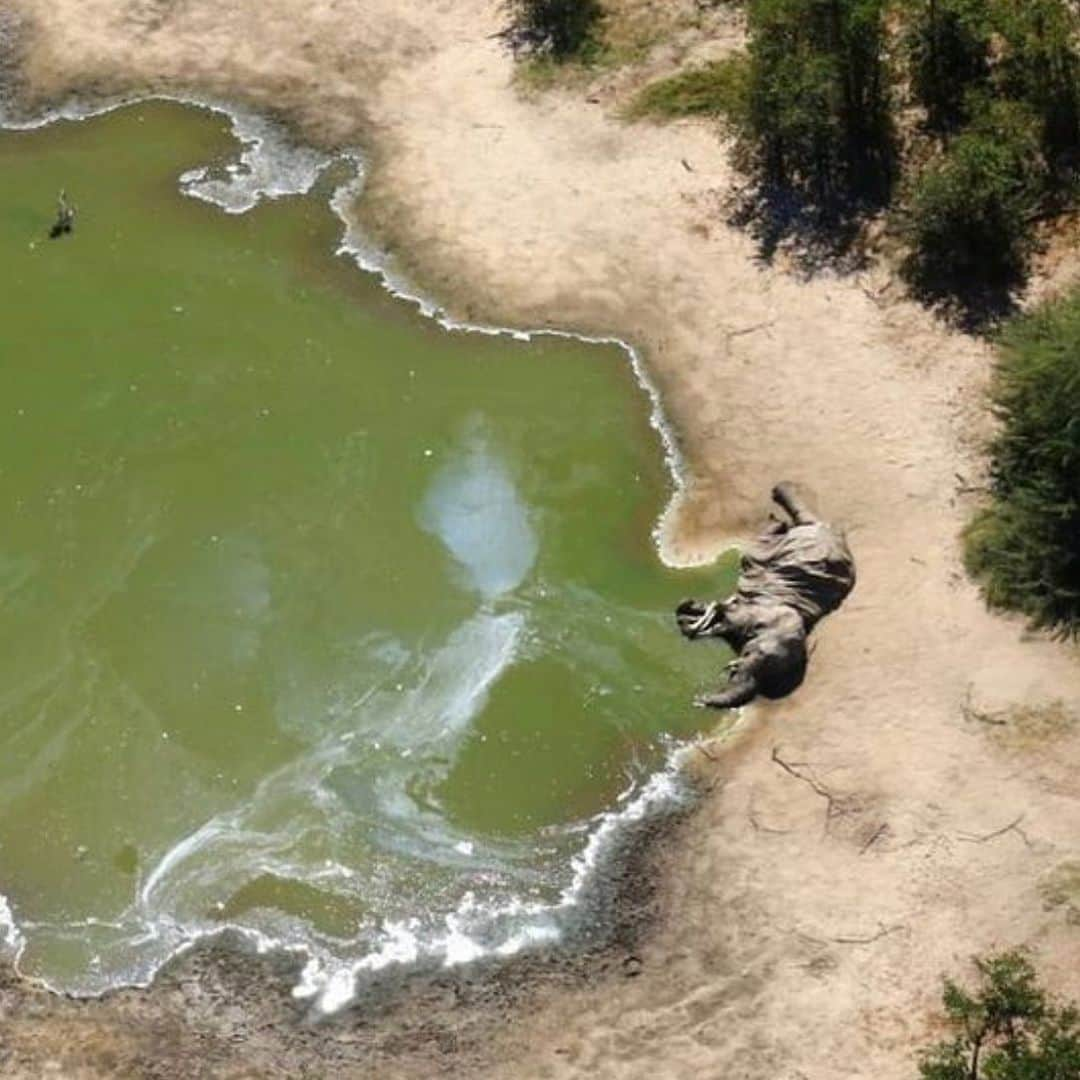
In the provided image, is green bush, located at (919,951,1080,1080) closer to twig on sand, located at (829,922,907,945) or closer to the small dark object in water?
twig on sand, located at (829,922,907,945)

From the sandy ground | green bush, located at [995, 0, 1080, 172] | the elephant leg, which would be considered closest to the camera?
the sandy ground

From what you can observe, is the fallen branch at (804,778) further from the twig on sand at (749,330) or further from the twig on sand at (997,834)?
the twig on sand at (749,330)

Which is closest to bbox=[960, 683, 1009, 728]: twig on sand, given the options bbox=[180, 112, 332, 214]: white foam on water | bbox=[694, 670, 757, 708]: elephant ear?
bbox=[694, 670, 757, 708]: elephant ear

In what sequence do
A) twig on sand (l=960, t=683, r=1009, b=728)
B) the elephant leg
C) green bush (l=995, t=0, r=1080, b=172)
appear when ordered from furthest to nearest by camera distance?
1. green bush (l=995, t=0, r=1080, b=172)
2. the elephant leg
3. twig on sand (l=960, t=683, r=1009, b=728)

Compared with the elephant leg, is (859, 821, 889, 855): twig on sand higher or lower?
higher

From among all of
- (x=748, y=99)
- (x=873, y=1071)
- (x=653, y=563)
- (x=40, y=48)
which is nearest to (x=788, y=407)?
(x=653, y=563)

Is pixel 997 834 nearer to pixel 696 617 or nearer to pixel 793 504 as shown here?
pixel 696 617
